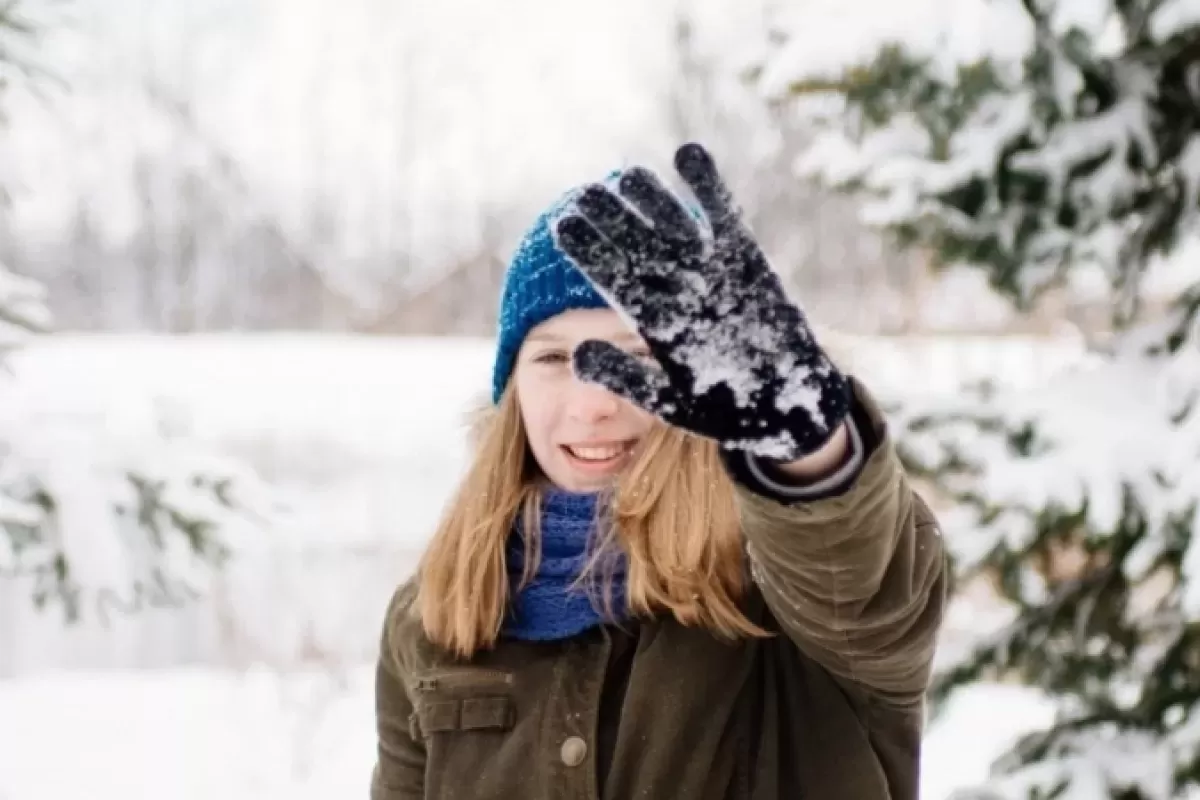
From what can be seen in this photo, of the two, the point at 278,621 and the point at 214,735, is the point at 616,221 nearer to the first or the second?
the point at 214,735

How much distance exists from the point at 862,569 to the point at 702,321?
239 mm

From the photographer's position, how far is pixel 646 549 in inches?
45.7

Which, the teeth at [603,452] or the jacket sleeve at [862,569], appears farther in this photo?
the teeth at [603,452]

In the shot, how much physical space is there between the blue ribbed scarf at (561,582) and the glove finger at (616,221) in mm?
402

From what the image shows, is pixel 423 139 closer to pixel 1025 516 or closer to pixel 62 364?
pixel 62 364

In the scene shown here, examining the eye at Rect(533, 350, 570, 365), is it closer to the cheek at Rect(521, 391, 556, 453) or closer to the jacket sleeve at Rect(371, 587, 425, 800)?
the cheek at Rect(521, 391, 556, 453)

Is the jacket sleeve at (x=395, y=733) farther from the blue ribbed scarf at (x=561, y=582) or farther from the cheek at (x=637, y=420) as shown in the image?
the cheek at (x=637, y=420)

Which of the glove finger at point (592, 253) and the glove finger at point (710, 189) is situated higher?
the glove finger at point (710, 189)

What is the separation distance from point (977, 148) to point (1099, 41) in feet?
0.83

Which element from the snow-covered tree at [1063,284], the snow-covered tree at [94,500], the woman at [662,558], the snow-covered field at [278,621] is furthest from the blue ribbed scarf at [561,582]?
the snow-covered field at [278,621]

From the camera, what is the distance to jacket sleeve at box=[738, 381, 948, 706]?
34.3 inches

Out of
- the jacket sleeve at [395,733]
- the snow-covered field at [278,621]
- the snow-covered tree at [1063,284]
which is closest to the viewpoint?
the jacket sleeve at [395,733]

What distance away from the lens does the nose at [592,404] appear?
1.17 metres

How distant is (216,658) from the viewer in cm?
485
